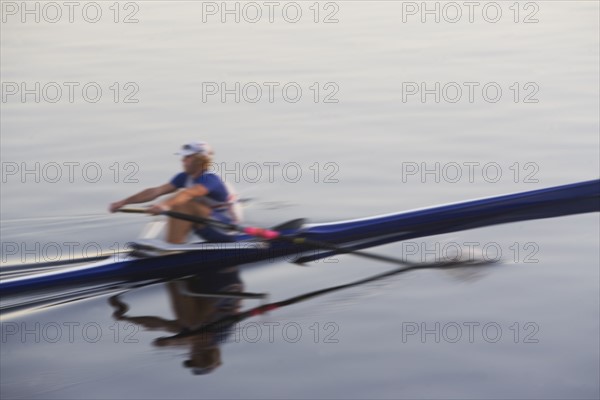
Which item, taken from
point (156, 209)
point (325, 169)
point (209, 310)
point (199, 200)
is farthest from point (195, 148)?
point (325, 169)

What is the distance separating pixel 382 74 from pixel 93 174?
7.55m

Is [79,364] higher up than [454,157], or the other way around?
[454,157]

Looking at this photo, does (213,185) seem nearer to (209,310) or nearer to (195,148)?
(195,148)

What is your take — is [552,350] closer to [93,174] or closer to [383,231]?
[383,231]

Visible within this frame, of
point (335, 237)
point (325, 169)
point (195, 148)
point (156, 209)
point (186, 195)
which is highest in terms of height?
point (195, 148)

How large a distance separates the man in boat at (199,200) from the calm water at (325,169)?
1.84 feet

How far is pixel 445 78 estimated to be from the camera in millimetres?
18969

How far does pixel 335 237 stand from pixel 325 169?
3393 millimetres

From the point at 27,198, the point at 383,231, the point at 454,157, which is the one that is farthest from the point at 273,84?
the point at 383,231

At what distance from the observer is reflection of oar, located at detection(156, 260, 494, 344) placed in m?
8.45

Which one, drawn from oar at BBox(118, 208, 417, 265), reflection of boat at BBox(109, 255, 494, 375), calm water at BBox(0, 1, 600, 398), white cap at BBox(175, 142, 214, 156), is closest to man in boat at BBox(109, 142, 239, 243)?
white cap at BBox(175, 142, 214, 156)

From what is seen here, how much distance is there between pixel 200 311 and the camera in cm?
888

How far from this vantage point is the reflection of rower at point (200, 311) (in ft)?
26.2

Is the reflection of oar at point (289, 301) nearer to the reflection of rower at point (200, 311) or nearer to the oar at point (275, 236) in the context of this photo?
the reflection of rower at point (200, 311)
